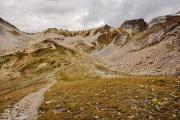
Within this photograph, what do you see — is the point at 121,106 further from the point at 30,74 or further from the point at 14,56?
the point at 14,56

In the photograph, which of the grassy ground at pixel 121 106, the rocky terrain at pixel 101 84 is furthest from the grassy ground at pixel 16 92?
the grassy ground at pixel 121 106

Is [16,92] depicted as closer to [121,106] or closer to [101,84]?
[101,84]

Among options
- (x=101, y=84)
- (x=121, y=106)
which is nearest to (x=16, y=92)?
(x=101, y=84)

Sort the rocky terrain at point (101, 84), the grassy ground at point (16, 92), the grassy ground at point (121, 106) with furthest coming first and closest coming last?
the grassy ground at point (16, 92) → the rocky terrain at point (101, 84) → the grassy ground at point (121, 106)

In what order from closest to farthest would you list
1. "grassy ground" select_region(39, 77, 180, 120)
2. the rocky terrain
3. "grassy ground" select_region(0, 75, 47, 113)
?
1. "grassy ground" select_region(39, 77, 180, 120)
2. the rocky terrain
3. "grassy ground" select_region(0, 75, 47, 113)

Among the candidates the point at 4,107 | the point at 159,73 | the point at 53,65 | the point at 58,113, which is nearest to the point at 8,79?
the point at 53,65

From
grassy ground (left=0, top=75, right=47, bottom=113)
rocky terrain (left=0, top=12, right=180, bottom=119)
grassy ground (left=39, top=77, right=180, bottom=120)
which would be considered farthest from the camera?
grassy ground (left=0, top=75, right=47, bottom=113)

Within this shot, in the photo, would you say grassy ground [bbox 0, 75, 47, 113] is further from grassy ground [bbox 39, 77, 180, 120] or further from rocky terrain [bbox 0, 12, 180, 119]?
grassy ground [bbox 39, 77, 180, 120]

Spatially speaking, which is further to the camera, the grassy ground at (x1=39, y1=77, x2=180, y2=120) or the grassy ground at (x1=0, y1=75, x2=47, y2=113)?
the grassy ground at (x1=0, y1=75, x2=47, y2=113)

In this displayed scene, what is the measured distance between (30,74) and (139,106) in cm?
11983

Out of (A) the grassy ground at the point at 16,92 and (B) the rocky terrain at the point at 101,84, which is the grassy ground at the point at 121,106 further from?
(A) the grassy ground at the point at 16,92

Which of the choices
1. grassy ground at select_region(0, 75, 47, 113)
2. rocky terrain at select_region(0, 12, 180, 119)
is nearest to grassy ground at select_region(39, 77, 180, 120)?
rocky terrain at select_region(0, 12, 180, 119)

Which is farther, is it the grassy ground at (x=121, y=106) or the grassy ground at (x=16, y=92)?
the grassy ground at (x=16, y=92)

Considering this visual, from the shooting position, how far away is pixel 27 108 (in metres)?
43.3
